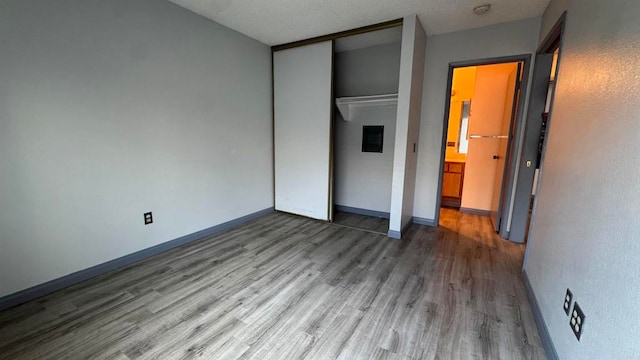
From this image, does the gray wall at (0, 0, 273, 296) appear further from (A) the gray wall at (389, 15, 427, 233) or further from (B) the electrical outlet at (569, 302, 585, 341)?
(B) the electrical outlet at (569, 302, 585, 341)

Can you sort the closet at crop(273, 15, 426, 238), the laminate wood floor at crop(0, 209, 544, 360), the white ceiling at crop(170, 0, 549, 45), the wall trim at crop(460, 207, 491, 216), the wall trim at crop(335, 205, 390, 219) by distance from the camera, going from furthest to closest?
the wall trim at crop(460, 207, 491, 216), the wall trim at crop(335, 205, 390, 219), the closet at crop(273, 15, 426, 238), the white ceiling at crop(170, 0, 549, 45), the laminate wood floor at crop(0, 209, 544, 360)

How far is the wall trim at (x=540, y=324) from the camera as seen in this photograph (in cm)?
145

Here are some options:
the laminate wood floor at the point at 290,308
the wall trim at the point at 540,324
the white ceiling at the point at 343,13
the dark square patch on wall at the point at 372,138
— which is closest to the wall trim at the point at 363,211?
the dark square patch on wall at the point at 372,138

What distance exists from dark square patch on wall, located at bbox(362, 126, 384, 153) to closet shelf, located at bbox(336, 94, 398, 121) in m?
0.34

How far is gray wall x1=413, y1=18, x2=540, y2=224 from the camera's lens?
2.90 meters

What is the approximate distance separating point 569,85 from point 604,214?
3.43 feet

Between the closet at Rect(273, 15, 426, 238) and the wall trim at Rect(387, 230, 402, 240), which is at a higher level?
the closet at Rect(273, 15, 426, 238)

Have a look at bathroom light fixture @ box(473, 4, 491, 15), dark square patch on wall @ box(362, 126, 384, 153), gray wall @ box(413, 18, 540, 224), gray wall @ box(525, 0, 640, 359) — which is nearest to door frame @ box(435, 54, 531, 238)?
gray wall @ box(413, 18, 540, 224)

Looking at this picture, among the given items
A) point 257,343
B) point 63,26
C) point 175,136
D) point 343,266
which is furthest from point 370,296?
point 63,26

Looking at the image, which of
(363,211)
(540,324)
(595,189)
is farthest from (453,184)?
(595,189)

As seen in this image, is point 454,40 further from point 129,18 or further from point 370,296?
point 129,18

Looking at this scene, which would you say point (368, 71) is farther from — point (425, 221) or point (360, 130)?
point (425, 221)

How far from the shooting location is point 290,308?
1.87m

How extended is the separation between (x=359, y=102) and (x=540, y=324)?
3.06 metres
